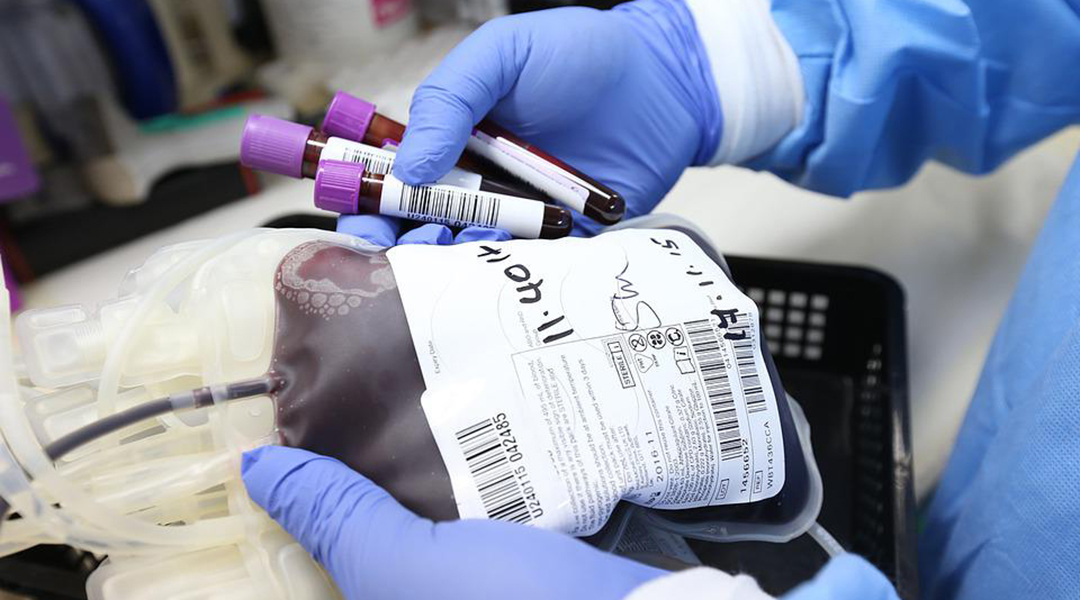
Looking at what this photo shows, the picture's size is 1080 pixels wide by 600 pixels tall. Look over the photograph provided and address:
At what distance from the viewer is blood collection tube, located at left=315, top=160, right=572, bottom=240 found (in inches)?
17.1

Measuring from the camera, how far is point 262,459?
1.13 ft

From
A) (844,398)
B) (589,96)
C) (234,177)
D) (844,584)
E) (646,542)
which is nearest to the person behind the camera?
(844,584)

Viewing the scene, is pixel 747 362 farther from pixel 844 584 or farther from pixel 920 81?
pixel 920 81

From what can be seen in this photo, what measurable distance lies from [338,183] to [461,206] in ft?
0.22

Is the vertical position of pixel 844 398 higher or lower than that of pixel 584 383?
lower

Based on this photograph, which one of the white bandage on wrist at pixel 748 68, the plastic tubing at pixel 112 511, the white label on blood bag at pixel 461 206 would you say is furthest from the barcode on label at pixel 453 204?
the white bandage on wrist at pixel 748 68

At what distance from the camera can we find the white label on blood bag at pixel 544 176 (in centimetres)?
46

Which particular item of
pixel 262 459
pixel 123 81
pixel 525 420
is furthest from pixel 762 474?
pixel 123 81

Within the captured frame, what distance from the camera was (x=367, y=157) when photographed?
45 cm

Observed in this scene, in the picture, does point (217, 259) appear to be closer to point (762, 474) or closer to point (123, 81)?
point (762, 474)

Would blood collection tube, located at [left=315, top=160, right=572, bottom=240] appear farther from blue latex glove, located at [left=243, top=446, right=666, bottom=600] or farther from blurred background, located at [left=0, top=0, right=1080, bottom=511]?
blurred background, located at [left=0, top=0, right=1080, bottom=511]

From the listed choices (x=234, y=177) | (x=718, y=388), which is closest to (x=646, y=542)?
(x=718, y=388)

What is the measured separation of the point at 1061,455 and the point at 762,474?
0.52 ft

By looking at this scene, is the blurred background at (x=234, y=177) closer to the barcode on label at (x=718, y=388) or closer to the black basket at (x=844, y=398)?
the black basket at (x=844, y=398)
